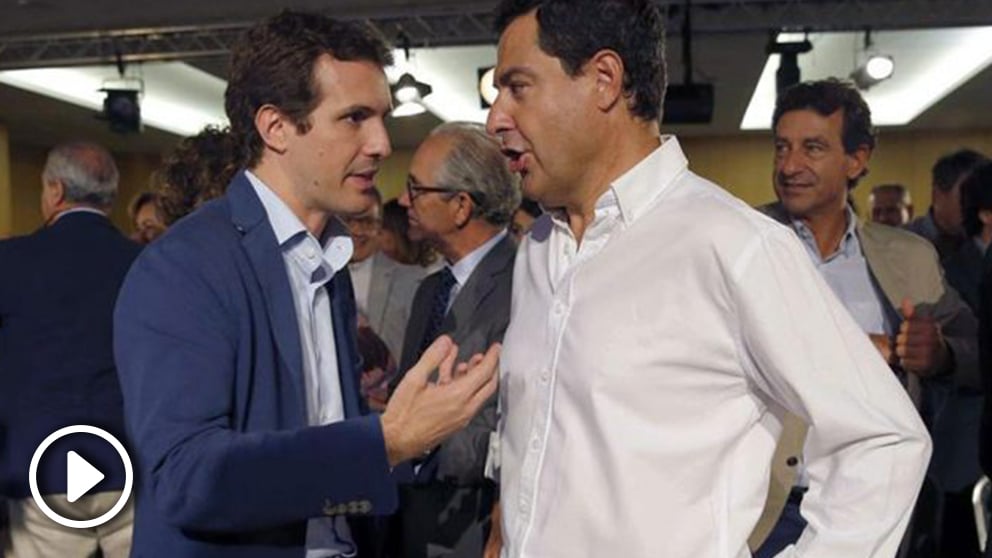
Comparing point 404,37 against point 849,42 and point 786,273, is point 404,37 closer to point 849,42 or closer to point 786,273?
point 849,42

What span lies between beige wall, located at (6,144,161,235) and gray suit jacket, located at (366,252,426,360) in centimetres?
1006

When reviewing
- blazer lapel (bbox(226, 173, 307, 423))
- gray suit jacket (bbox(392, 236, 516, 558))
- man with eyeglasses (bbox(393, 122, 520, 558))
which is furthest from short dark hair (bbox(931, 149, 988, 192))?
blazer lapel (bbox(226, 173, 307, 423))

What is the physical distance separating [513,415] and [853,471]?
1.36 ft

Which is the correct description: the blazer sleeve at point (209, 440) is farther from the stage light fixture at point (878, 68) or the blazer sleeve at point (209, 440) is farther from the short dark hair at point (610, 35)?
the stage light fixture at point (878, 68)

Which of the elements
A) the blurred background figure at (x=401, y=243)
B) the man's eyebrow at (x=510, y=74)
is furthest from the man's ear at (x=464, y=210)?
the blurred background figure at (x=401, y=243)

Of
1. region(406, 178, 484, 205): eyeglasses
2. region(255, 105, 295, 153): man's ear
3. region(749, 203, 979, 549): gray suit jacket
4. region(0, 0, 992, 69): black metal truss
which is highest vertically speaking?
region(0, 0, 992, 69): black metal truss

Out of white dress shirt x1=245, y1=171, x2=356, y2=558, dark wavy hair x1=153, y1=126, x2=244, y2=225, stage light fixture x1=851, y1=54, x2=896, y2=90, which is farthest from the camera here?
stage light fixture x1=851, y1=54, x2=896, y2=90

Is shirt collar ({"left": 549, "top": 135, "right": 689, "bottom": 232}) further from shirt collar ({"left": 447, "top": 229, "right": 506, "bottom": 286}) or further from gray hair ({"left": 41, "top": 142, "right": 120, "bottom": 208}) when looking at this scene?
gray hair ({"left": 41, "top": 142, "right": 120, "bottom": 208})

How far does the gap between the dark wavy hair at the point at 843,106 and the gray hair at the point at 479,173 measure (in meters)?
0.63

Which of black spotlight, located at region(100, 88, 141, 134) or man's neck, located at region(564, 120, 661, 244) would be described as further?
black spotlight, located at region(100, 88, 141, 134)

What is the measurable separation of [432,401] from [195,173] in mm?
1260

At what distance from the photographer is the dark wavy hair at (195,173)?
221 centimetres

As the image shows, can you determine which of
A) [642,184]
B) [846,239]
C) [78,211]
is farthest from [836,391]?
[78,211]

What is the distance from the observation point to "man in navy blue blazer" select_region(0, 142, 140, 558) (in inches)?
106
